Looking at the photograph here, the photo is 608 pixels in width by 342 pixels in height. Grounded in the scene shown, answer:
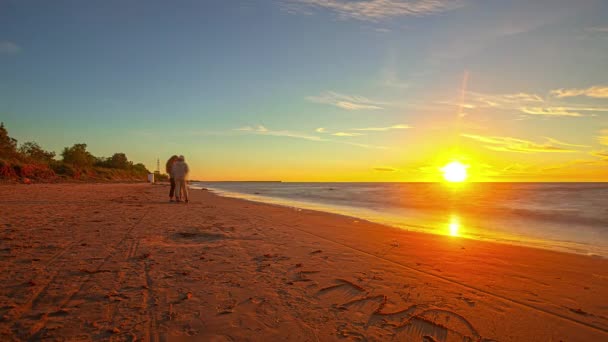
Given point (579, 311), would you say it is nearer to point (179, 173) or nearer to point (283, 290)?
point (283, 290)

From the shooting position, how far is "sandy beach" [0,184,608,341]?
314cm

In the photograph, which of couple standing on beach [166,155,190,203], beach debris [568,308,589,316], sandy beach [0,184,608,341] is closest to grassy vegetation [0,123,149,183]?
couple standing on beach [166,155,190,203]

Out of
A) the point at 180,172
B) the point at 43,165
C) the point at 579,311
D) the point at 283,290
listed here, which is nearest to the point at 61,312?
the point at 283,290

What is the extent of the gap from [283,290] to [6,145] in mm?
53841

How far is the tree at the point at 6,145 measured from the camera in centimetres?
Result: 3744

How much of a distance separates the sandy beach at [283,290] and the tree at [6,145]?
41.5 metres

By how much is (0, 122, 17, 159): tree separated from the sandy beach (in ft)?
136

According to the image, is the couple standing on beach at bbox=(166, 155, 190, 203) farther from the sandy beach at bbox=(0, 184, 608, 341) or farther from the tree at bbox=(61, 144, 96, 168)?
the tree at bbox=(61, 144, 96, 168)

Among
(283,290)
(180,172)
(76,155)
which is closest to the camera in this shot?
(283,290)

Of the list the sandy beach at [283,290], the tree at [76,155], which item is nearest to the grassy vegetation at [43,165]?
the tree at [76,155]

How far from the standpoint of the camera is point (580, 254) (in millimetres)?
7477

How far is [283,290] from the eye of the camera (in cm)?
425

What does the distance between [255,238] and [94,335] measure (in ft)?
16.5

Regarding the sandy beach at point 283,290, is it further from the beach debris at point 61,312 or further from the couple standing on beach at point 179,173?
the couple standing on beach at point 179,173
